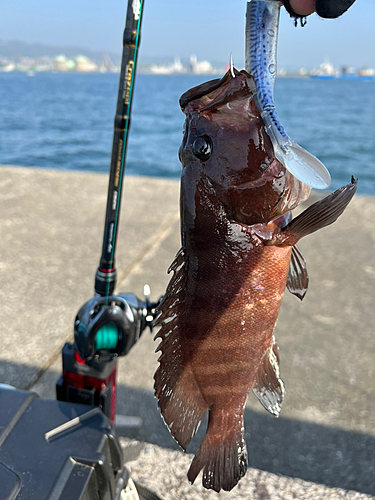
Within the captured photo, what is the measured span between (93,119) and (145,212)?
1116 inches

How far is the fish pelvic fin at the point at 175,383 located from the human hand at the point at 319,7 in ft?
2.24

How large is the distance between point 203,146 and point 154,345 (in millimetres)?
2460

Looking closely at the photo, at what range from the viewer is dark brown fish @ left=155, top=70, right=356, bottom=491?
3.09 feet

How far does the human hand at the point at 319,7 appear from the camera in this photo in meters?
0.86

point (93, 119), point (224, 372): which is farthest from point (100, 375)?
point (93, 119)

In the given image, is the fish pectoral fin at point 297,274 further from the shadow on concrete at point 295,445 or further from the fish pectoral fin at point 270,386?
the shadow on concrete at point 295,445

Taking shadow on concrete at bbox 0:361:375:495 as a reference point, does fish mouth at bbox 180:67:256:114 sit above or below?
above

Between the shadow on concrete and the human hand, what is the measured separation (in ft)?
6.83

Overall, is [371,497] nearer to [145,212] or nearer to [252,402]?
[252,402]

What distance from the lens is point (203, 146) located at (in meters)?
0.96

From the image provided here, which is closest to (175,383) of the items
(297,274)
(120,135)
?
(297,274)

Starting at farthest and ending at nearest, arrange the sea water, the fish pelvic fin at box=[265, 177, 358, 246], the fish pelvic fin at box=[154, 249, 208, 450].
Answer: the sea water
the fish pelvic fin at box=[154, 249, 208, 450]
the fish pelvic fin at box=[265, 177, 358, 246]

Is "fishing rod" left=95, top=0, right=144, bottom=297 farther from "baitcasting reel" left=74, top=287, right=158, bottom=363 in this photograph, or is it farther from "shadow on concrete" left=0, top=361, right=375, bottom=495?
"shadow on concrete" left=0, top=361, right=375, bottom=495

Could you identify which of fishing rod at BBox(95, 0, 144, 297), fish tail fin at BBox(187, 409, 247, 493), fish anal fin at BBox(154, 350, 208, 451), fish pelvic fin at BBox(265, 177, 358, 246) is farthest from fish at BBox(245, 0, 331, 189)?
fishing rod at BBox(95, 0, 144, 297)
